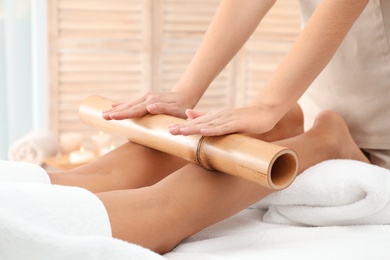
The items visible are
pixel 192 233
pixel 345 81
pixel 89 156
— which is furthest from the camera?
pixel 89 156

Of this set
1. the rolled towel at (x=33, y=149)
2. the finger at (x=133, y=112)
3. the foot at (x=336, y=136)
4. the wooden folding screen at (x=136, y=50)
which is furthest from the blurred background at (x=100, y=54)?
the foot at (x=336, y=136)

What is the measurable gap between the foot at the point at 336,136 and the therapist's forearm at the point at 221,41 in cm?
28

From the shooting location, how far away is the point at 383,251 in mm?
974

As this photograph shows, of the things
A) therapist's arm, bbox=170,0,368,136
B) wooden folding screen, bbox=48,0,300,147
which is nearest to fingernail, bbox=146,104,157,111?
therapist's arm, bbox=170,0,368,136

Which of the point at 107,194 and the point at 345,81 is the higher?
the point at 345,81

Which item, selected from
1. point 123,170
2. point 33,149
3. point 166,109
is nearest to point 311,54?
point 166,109

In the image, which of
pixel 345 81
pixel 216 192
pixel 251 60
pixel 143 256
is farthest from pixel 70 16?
pixel 143 256

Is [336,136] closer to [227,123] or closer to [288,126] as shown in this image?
[288,126]

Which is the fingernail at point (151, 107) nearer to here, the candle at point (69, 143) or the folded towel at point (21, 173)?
the folded towel at point (21, 173)

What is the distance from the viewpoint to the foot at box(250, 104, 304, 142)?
1402 millimetres

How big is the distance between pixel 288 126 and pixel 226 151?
16.7 inches

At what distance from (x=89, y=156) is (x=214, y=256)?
2.14 meters

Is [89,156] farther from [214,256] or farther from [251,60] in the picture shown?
[214,256]

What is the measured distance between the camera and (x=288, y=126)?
143 cm
